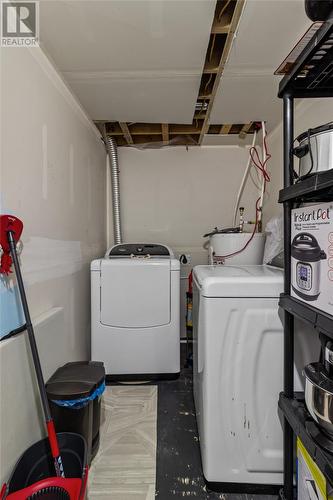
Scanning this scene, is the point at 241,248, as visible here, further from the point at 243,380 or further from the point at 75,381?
the point at 75,381

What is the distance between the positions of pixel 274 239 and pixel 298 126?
0.82 meters

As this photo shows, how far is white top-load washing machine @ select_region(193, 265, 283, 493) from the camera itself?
49.9 inches

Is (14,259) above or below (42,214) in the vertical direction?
below

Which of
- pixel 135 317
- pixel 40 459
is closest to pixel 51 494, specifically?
pixel 40 459

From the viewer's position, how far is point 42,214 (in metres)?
1.52

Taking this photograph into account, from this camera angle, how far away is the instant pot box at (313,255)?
33.9 inches

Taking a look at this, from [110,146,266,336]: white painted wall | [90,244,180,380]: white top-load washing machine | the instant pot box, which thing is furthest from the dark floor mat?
[110,146,266,336]: white painted wall

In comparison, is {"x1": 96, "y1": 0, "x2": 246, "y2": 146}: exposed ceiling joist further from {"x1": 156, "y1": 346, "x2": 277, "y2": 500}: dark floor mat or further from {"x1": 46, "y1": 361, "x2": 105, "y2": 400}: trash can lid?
Answer: {"x1": 156, "y1": 346, "x2": 277, "y2": 500}: dark floor mat

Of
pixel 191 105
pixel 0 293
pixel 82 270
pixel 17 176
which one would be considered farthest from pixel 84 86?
pixel 0 293

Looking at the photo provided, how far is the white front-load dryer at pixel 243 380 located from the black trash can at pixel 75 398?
0.56 metres

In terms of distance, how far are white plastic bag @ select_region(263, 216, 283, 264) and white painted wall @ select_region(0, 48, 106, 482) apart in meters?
1.39

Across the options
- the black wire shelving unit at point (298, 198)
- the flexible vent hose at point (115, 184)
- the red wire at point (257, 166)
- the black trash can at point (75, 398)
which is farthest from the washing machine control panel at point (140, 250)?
the black wire shelving unit at point (298, 198)

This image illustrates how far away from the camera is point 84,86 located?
1853 millimetres

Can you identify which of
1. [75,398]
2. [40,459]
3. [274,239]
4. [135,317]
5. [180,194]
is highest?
[180,194]
